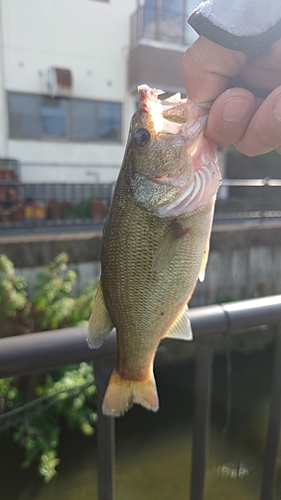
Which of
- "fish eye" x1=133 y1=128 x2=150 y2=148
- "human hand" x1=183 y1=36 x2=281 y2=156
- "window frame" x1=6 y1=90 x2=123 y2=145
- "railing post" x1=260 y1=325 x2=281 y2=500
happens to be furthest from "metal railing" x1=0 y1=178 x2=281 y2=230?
"human hand" x1=183 y1=36 x2=281 y2=156

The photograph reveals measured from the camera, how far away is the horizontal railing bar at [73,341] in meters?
1.10

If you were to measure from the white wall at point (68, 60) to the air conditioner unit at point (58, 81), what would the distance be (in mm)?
223

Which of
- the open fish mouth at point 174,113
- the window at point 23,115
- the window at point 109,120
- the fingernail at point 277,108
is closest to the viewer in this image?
the fingernail at point 277,108

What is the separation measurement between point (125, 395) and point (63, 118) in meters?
10.3

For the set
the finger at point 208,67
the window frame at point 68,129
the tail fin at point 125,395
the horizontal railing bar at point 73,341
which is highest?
the window frame at point 68,129

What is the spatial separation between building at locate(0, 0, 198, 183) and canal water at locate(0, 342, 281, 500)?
7.02 m

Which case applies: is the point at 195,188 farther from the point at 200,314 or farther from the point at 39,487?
the point at 39,487

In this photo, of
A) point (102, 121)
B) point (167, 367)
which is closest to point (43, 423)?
point (167, 367)

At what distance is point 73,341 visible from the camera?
3.84 feet

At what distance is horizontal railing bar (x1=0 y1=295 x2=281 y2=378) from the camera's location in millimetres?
1099

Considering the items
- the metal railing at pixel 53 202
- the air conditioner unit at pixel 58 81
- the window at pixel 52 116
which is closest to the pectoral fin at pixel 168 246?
the metal railing at pixel 53 202

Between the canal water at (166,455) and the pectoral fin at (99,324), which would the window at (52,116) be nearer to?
the canal water at (166,455)

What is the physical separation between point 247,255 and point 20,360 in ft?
17.4

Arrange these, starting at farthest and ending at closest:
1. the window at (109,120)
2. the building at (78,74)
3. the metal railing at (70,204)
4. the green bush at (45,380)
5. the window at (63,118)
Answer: the window at (109,120), the window at (63,118), the building at (78,74), the metal railing at (70,204), the green bush at (45,380)
